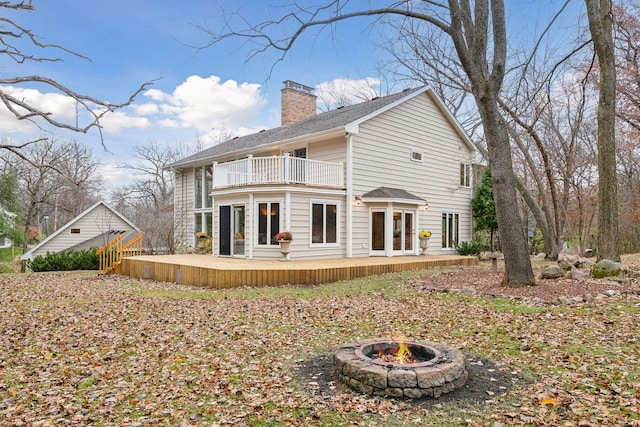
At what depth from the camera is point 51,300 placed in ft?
28.1

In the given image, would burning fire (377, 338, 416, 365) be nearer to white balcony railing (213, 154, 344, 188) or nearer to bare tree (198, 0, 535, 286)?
bare tree (198, 0, 535, 286)

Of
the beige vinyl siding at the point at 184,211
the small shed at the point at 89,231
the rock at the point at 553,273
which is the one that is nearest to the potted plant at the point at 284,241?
the rock at the point at 553,273

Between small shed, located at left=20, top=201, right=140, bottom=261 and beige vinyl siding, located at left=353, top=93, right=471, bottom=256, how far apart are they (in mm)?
12979

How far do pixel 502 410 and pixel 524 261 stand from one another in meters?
5.77

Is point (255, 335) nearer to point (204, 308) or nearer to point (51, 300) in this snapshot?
point (204, 308)

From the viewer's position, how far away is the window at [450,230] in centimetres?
1797

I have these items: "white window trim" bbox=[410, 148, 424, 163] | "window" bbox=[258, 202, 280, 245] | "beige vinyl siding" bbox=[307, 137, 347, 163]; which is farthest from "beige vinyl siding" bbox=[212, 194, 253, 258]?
"white window trim" bbox=[410, 148, 424, 163]

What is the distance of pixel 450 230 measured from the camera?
18.4 meters

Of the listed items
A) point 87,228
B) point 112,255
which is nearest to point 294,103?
point 112,255

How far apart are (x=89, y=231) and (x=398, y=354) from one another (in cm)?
2219

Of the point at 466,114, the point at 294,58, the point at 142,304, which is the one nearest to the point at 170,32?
the point at 294,58

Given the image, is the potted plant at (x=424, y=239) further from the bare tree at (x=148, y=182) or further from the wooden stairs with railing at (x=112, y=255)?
the bare tree at (x=148, y=182)

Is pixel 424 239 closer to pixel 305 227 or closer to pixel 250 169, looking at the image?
pixel 305 227

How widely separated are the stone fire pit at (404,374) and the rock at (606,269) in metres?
6.72
